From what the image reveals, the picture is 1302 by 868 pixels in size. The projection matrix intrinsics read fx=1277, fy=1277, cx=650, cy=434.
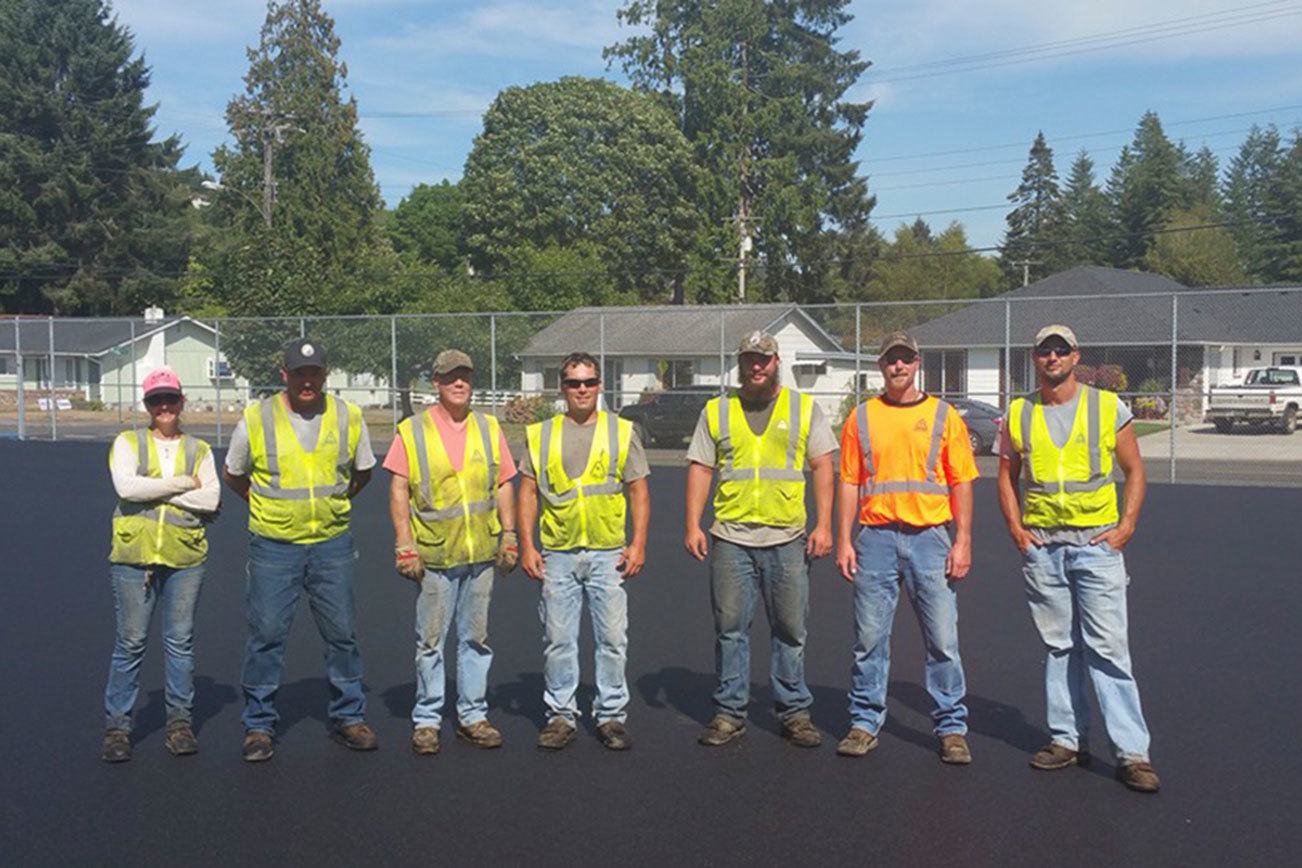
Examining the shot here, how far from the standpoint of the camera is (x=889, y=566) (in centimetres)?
535

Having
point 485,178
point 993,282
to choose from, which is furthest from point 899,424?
point 993,282

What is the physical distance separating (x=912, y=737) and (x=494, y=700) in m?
2.03

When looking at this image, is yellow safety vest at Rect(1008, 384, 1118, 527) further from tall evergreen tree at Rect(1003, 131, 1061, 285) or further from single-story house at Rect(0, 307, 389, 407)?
tall evergreen tree at Rect(1003, 131, 1061, 285)

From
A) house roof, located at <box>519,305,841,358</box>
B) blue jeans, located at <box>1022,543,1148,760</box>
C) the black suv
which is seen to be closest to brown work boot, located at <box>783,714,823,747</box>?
blue jeans, located at <box>1022,543,1148,760</box>

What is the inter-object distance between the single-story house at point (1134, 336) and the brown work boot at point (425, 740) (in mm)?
20877

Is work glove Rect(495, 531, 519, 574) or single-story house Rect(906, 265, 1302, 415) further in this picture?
single-story house Rect(906, 265, 1302, 415)

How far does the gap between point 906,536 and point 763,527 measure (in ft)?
2.02

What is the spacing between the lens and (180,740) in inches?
212

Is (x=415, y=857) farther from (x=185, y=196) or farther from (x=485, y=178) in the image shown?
(x=185, y=196)

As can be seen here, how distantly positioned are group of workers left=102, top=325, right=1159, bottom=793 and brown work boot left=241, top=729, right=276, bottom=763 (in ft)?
0.04

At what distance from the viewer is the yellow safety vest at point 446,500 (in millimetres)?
5453

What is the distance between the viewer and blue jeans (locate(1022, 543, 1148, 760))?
16.3 ft

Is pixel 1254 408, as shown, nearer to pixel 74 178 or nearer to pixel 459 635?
pixel 459 635

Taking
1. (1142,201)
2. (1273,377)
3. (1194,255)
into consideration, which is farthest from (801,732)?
(1142,201)
